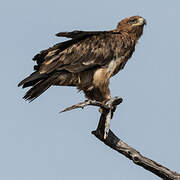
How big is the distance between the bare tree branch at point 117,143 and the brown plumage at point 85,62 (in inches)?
56.3

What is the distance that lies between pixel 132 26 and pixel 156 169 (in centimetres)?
402

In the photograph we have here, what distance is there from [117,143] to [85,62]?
2.25 m

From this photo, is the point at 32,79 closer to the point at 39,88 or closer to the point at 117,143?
the point at 39,88

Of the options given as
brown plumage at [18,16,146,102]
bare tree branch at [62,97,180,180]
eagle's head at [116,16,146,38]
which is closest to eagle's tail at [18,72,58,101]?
brown plumage at [18,16,146,102]

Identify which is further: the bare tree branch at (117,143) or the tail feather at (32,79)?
the tail feather at (32,79)

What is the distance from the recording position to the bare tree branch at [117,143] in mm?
8375

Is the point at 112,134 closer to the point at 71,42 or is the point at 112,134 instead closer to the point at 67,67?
the point at 67,67

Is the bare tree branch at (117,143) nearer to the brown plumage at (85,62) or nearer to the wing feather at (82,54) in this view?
the brown plumage at (85,62)

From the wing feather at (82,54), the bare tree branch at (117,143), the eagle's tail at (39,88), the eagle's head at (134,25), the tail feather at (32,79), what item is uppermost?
the eagle's head at (134,25)

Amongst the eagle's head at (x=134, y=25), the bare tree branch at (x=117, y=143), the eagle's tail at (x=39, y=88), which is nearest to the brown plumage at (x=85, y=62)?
the eagle's tail at (x=39, y=88)

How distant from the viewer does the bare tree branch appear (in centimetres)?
838

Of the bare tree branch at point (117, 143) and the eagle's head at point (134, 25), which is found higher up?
the eagle's head at point (134, 25)

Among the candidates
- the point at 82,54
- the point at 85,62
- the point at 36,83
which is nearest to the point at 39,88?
the point at 36,83

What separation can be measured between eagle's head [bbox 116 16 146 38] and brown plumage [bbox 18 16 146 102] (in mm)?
405
